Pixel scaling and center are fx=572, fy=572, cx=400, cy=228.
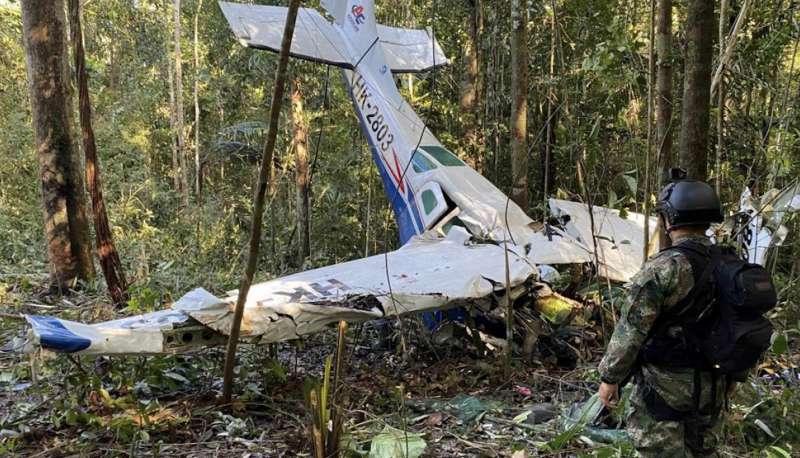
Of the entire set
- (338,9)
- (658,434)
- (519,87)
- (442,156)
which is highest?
(338,9)

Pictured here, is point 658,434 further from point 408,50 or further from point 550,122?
point 408,50

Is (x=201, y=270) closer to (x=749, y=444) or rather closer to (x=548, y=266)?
(x=548, y=266)

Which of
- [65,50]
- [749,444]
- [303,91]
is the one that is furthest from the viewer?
[303,91]

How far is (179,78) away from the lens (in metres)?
17.2

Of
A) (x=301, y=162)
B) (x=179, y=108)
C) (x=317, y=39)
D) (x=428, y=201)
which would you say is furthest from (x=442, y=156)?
(x=179, y=108)

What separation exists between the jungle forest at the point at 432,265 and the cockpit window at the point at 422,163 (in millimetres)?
44

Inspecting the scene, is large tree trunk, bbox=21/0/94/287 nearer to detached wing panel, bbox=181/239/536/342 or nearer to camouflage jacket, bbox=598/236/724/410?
detached wing panel, bbox=181/239/536/342

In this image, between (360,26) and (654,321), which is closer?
(654,321)

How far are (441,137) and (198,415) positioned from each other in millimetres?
7814

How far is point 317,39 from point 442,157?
3.11m

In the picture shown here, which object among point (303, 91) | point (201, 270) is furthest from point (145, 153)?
point (201, 270)

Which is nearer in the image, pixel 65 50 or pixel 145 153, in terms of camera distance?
pixel 65 50

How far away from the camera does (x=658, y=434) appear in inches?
103

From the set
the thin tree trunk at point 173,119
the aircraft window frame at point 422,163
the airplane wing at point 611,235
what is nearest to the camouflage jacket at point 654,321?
the airplane wing at point 611,235
